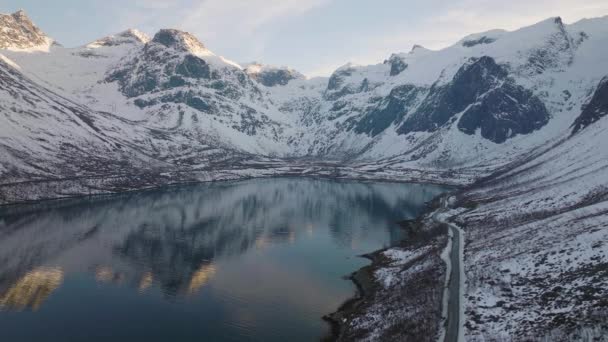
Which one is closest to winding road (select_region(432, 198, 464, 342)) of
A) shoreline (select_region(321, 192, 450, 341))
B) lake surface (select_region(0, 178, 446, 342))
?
shoreline (select_region(321, 192, 450, 341))

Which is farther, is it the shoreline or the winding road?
the shoreline

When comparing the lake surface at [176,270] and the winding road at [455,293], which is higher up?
the winding road at [455,293]

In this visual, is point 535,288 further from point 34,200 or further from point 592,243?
point 34,200

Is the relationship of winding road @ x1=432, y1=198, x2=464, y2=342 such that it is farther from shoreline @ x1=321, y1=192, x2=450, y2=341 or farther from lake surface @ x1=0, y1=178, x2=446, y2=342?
lake surface @ x1=0, y1=178, x2=446, y2=342

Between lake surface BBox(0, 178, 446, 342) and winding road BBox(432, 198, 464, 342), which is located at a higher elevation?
winding road BBox(432, 198, 464, 342)

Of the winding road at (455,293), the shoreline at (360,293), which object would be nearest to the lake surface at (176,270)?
the shoreline at (360,293)

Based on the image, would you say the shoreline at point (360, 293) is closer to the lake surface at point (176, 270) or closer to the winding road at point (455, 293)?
the lake surface at point (176, 270)

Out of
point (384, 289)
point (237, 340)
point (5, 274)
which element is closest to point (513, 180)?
point (384, 289)

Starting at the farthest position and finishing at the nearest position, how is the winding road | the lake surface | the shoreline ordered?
the shoreline → the lake surface → the winding road

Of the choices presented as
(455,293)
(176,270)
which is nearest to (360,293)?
(455,293)
